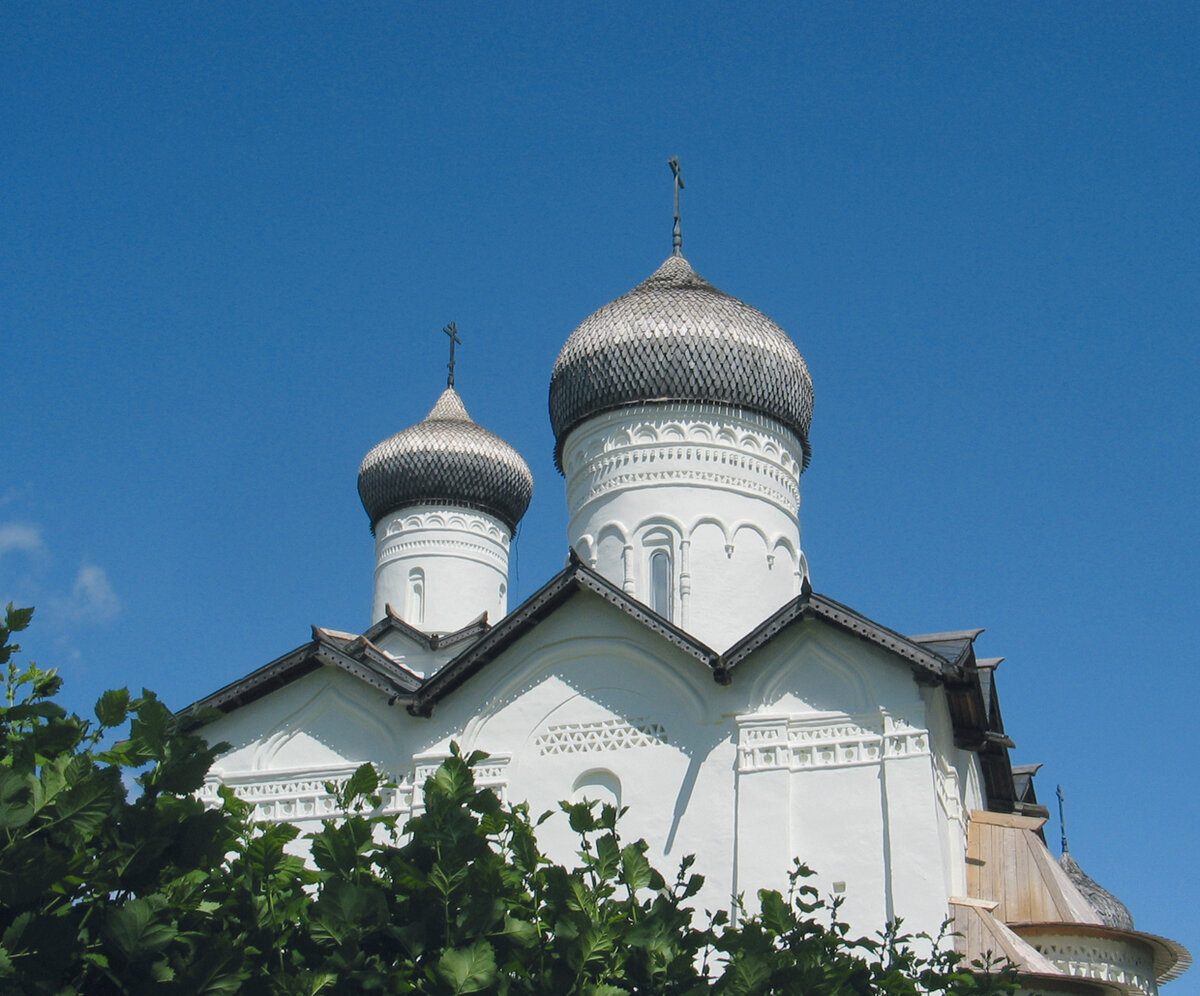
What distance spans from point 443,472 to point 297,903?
13.0 metres

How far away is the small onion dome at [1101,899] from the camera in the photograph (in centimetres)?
1755

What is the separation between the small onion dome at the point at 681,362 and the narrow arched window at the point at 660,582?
1.66 m

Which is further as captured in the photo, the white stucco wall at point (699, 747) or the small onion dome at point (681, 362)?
the small onion dome at point (681, 362)

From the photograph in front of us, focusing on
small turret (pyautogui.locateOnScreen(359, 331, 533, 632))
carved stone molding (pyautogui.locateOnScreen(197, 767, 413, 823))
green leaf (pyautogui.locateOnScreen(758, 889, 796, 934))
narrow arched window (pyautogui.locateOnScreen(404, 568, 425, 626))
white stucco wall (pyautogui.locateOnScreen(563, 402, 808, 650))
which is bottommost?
green leaf (pyautogui.locateOnScreen(758, 889, 796, 934))

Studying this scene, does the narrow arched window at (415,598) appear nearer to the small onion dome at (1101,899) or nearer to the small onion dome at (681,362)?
the small onion dome at (681,362)

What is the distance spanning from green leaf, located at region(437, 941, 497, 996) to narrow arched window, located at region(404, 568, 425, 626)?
12.8m

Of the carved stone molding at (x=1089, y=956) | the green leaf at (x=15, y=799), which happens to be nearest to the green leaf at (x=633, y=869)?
the green leaf at (x=15, y=799)

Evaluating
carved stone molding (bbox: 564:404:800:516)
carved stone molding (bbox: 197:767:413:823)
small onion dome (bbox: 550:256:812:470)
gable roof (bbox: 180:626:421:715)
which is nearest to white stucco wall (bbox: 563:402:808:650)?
carved stone molding (bbox: 564:404:800:516)

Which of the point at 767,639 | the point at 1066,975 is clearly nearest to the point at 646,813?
the point at 767,639

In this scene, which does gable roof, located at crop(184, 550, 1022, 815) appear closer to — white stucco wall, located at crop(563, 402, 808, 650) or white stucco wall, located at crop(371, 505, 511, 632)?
white stucco wall, located at crop(563, 402, 808, 650)

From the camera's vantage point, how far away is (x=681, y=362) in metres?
14.6

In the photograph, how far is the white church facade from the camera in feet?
35.6

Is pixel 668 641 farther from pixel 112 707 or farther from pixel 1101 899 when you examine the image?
pixel 1101 899

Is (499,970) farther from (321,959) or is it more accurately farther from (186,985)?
(186,985)
